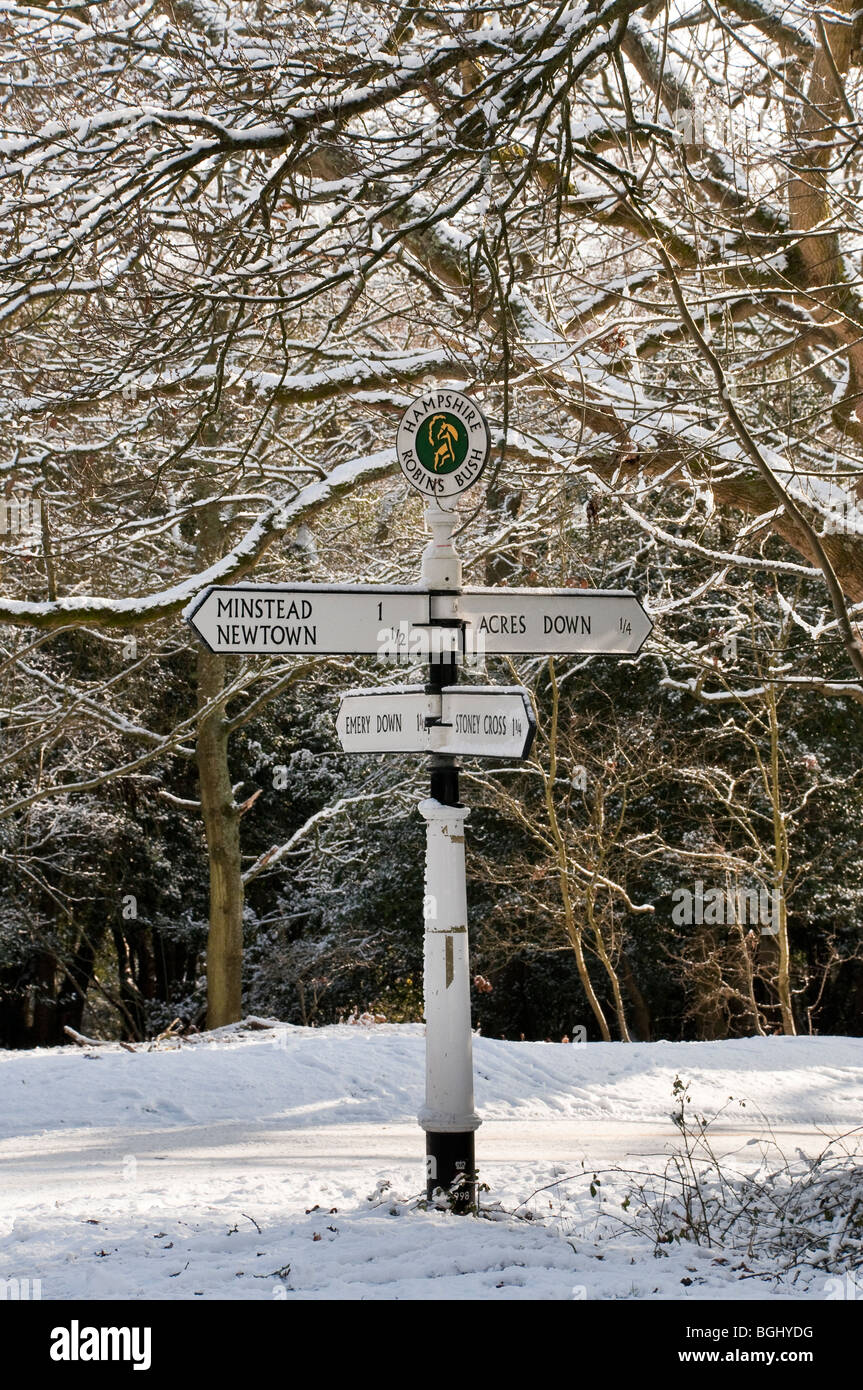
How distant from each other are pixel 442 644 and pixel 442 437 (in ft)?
2.40

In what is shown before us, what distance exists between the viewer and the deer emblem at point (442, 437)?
487cm

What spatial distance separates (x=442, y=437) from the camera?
488 cm

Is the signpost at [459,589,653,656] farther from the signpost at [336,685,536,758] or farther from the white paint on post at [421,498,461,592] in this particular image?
the signpost at [336,685,536,758]

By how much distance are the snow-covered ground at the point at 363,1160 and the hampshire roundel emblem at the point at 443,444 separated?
2494 mm

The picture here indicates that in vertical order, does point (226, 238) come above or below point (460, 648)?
above

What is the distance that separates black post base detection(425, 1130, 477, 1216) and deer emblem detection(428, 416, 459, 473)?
234cm

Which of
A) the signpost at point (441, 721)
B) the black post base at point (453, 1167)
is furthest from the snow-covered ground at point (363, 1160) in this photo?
the signpost at point (441, 721)

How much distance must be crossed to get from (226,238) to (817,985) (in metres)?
15.2

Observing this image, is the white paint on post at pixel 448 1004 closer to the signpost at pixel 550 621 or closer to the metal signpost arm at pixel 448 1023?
the metal signpost arm at pixel 448 1023

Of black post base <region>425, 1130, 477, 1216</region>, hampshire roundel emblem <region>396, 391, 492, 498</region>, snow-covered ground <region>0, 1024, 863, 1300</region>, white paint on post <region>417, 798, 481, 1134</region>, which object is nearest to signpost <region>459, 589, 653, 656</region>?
hampshire roundel emblem <region>396, 391, 492, 498</region>
